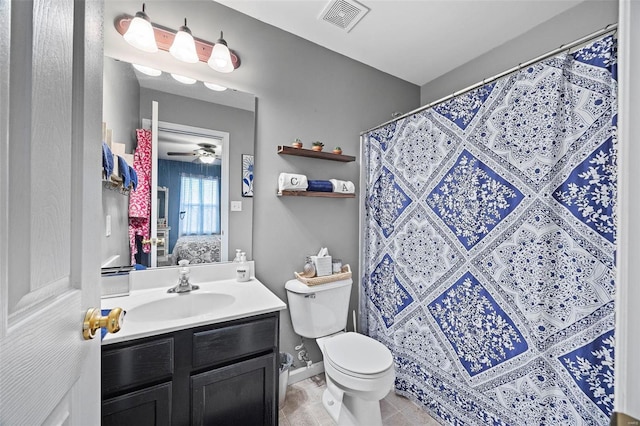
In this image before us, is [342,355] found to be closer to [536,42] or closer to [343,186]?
[343,186]

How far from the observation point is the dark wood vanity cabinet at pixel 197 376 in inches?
36.5

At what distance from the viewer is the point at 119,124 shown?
1.30 meters

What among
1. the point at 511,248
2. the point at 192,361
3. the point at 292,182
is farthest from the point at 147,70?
the point at 511,248

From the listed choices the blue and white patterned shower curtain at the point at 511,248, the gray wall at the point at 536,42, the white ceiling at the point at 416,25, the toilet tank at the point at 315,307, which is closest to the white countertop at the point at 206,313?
the toilet tank at the point at 315,307

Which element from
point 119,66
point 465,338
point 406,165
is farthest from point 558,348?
point 119,66

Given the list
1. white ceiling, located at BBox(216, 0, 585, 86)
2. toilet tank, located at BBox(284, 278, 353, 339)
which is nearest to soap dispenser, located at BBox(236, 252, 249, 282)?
toilet tank, located at BBox(284, 278, 353, 339)

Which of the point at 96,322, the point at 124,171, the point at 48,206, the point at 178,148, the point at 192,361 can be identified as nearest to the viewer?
the point at 48,206

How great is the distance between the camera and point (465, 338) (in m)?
1.43

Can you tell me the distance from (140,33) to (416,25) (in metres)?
1.65

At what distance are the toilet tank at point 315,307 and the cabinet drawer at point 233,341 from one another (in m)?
0.46

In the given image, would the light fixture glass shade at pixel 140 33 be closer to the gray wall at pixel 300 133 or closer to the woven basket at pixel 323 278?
the gray wall at pixel 300 133

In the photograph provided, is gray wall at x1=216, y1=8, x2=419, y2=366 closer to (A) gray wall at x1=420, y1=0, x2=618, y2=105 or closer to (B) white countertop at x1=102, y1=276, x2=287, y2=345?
(B) white countertop at x1=102, y1=276, x2=287, y2=345

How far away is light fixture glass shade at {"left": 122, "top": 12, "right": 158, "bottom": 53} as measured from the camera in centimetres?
127

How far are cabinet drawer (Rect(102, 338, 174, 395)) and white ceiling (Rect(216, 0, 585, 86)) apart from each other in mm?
1874
